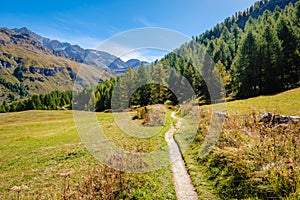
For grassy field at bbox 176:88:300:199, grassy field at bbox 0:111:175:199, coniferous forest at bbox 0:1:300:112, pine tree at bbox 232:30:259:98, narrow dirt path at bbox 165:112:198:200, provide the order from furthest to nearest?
pine tree at bbox 232:30:259:98 → coniferous forest at bbox 0:1:300:112 → grassy field at bbox 0:111:175:199 → narrow dirt path at bbox 165:112:198:200 → grassy field at bbox 176:88:300:199

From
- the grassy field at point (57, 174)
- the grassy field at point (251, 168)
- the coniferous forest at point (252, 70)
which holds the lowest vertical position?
the grassy field at point (57, 174)

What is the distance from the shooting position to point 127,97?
65.9 meters

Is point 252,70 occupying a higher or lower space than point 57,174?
higher

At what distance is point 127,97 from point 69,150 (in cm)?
4937

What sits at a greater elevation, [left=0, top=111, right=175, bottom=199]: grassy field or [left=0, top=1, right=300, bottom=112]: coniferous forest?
[left=0, top=1, right=300, bottom=112]: coniferous forest

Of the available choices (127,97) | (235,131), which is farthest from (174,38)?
(127,97)

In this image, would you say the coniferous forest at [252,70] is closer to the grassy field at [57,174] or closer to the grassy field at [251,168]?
the grassy field at [57,174]

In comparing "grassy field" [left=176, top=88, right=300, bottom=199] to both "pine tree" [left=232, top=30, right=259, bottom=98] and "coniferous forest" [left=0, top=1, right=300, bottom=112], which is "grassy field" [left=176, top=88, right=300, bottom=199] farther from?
"pine tree" [left=232, top=30, right=259, bottom=98]

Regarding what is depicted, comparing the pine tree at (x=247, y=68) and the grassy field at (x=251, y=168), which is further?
the pine tree at (x=247, y=68)

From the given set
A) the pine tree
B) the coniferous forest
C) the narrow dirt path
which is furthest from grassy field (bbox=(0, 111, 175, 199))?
the pine tree

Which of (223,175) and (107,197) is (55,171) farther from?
(223,175)

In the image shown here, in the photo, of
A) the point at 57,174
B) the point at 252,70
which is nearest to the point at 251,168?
the point at 57,174

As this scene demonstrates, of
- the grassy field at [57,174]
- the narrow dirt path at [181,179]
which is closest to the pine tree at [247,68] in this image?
the grassy field at [57,174]

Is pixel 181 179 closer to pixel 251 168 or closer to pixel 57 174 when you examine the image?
pixel 251 168
